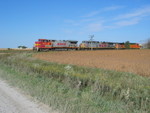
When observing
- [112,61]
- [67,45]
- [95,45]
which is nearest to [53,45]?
[67,45]

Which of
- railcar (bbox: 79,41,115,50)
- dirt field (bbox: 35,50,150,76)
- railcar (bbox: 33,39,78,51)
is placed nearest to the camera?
dirt field (bbox: 35,50,150,76)

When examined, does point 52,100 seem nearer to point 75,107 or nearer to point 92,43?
point 75,107

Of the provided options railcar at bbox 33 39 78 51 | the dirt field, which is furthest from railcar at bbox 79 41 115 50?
the dirt field

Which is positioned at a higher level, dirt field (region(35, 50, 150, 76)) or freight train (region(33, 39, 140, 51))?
freight train (region(33, 39, 140, 51))

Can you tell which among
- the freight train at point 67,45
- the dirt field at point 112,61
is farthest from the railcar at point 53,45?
the dirt field at point 112,61

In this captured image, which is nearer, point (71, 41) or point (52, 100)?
point (52, 100)

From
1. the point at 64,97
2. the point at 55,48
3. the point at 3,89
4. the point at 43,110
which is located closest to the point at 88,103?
the point at 64,97

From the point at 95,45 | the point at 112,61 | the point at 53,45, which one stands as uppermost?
the point at 95,45

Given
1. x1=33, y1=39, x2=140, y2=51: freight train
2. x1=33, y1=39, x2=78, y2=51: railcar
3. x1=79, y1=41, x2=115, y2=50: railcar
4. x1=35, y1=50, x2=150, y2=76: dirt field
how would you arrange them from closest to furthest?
x1=35, y1=50, x2=150, y2=76: dirt field < x1=33, y1=39, x2=78, y2=51: railcar < x1=33, y1=39, x2=140, y2=51: freight train < x1=79, y1=41, x2=115, y2=50: railcar

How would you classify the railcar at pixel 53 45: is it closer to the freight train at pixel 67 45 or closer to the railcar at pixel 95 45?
the freight train at pixel 67 45

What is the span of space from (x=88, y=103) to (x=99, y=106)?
0.38 meters

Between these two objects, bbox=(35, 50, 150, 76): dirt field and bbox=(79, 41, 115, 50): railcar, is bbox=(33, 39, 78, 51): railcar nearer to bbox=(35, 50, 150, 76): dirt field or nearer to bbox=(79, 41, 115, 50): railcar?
bbox=(79, 41, 115, 50): railcar

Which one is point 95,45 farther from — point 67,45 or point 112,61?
point 112,61

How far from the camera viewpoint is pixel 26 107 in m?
5.29
